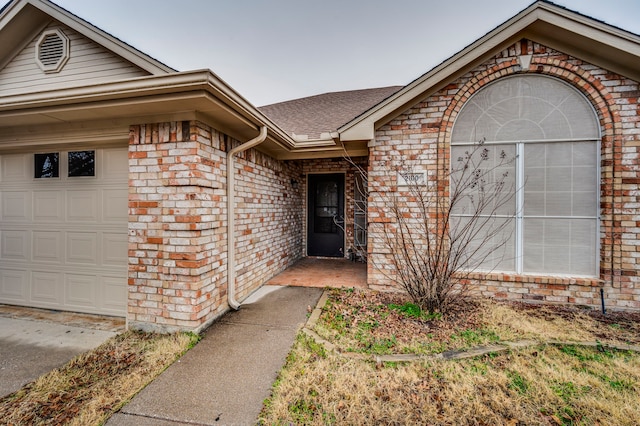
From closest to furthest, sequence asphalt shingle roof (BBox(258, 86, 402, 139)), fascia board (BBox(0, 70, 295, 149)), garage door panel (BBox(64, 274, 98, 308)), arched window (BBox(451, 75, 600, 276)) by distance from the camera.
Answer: fascia board (BBox(0, 70, 295, 149)) → garage door panel (BBox(64, 274, 98, 308)) → arched window (BBox(451, 75, 600, 276)) → asphalt shingle roof (BBox(258, 86, 402, 139))

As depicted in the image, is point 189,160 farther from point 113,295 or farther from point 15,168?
point 15,168

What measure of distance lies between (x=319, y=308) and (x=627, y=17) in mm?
9556

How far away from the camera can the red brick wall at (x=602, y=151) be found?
366cm

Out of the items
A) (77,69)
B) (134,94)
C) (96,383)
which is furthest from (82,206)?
(96,383)

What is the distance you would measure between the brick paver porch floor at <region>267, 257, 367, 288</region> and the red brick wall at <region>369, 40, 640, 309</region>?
918 mm

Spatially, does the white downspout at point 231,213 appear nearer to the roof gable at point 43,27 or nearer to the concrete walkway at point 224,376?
the concrete walkway at point 224,376

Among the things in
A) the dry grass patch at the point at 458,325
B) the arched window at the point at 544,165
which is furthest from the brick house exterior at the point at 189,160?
the dry grass patch at the point at 458,325

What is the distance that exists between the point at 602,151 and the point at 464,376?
395cm

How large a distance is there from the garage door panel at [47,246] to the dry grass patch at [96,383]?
183 centimetres

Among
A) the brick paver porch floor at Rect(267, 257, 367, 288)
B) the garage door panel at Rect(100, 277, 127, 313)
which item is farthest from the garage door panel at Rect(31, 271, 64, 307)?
the brick paver porch floor at Rect(267, 257, 367, 288)

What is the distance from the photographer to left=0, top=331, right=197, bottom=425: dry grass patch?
6.16ft

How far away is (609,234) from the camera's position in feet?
12.2

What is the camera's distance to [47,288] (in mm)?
3781

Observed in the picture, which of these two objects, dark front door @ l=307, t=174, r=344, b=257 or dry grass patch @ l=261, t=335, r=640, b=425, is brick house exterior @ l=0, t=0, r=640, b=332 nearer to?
dry grass patch @ l=261, t=335, r=640, b=425
